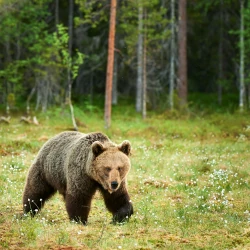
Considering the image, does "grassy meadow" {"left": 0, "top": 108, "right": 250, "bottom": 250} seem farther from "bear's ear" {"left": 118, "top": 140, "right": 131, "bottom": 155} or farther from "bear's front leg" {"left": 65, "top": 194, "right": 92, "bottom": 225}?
"bear's ear" {"left": 118, "top": 140, "right": 131, "bottom": 155}

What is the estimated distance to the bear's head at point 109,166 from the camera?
7713 mm

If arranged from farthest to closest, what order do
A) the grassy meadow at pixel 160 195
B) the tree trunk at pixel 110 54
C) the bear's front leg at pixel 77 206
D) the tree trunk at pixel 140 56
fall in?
the tree trunk at pixel 140 56, the tree trunk at pixel 110 54, the bear's front leg at pixel 77 206, the grassy meadow at pixel 160 195

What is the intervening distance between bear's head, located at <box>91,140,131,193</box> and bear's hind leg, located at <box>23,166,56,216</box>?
1669 mm

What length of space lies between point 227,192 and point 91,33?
87.9 ft

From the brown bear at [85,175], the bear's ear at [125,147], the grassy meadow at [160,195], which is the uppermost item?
the bear's ear at [125,147]

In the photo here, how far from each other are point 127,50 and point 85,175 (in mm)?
26209

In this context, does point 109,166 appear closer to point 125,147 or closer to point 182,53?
point 125,147

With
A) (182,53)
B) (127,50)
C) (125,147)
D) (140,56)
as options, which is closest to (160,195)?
(125,147)

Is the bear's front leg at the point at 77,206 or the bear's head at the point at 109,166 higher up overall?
the bear's head at the point at 109,166

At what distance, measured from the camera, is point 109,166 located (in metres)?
7.84

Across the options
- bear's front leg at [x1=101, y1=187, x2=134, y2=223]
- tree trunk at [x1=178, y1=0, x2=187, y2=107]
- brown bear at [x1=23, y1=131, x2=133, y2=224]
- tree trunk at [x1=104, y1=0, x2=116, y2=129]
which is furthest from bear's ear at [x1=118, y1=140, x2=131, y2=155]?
tree trunk at [x1=178, y1=0, x2=187, y2=107]

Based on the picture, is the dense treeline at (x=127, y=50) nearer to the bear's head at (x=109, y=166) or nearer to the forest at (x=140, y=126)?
the forest at (x=140, y=126)

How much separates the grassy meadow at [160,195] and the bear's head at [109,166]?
72cm

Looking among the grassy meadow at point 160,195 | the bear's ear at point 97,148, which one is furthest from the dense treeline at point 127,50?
the bear's ear at point 97,148
